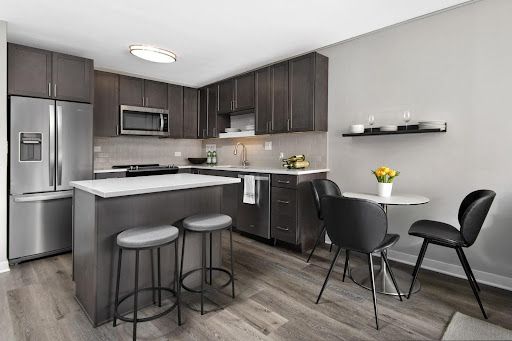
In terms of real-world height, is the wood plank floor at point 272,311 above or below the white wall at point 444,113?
below

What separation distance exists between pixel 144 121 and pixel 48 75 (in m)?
1.54

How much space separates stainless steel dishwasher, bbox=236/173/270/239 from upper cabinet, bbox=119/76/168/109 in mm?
2134

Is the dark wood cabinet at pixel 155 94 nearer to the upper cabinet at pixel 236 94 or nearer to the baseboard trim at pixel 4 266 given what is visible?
the upper cabinet at pixel 236 94

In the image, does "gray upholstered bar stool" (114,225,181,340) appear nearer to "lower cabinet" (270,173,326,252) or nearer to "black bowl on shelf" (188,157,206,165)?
"lower cabinet" (270,173,326,252)

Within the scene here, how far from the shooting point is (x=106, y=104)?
434 cm

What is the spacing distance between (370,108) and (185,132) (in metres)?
3.36

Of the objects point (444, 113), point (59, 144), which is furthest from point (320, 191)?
point (59, 144)

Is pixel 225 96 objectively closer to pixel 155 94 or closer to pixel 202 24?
pixel 155 94

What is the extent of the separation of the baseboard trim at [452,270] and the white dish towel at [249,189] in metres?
1.79

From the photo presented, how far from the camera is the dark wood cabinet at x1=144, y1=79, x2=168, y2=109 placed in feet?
15.7

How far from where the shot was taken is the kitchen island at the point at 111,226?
194cm

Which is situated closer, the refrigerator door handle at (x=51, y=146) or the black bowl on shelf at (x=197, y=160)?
the refrigerator door handle at (x=51, y=146)

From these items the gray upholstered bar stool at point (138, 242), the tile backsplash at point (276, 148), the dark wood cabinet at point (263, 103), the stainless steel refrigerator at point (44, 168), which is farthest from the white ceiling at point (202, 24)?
the gray upholstered bar stool at point (138, 242)

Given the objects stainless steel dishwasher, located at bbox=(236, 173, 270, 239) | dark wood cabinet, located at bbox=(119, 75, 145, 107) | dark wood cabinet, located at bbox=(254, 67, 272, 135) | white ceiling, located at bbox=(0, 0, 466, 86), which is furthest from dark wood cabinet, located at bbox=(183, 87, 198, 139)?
stainless steel dishwasher, located at bbox=(236, 173, 270, 239)
